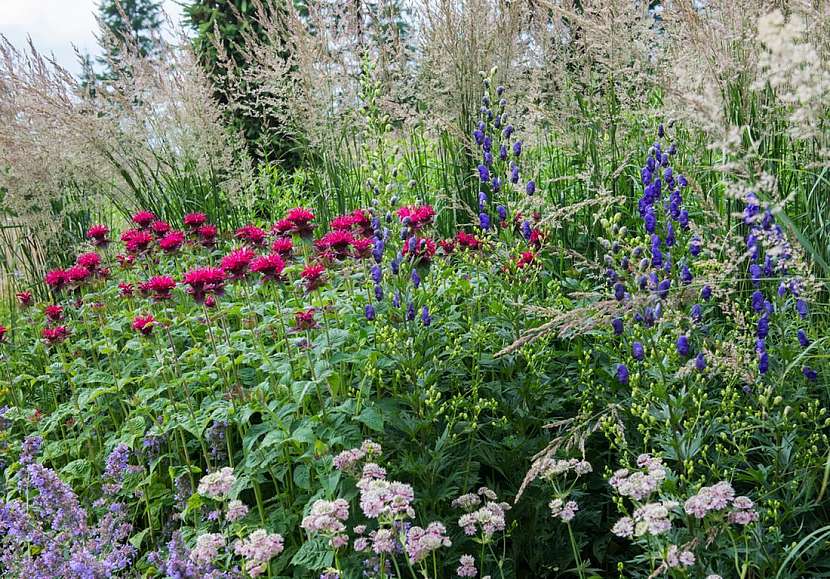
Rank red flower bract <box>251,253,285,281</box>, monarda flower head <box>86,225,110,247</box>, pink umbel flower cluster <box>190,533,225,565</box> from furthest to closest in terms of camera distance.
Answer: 1. monarda flower head <box>86,225,110,247</box>
2. red flower bract <box>251,253,285,281</box>
3. pink umbel flower cluster <box>190,533,225,565</box>

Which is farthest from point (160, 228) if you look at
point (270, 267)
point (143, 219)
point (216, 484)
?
point (216, 484)

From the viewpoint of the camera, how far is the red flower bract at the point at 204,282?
8.42 ft

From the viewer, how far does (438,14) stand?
14.1 feet

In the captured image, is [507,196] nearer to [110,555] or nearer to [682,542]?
[682,542]

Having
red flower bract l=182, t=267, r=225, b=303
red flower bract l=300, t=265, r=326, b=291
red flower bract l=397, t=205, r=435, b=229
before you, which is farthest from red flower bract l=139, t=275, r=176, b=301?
red flower bract l=397, t=205, r=435, b=229

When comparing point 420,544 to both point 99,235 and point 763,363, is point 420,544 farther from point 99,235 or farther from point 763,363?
point 99,235

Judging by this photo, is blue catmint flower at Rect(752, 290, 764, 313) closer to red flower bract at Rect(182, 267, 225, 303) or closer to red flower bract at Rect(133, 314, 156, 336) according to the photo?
red flower bract at Rect(182, 267, 225, 303)

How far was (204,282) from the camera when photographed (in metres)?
2.60

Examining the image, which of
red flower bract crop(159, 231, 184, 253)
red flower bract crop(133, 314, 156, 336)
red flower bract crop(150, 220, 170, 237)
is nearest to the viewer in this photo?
red flower bract crop(133, 314, 156, 336)

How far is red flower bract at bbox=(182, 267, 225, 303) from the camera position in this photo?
257 centimetres

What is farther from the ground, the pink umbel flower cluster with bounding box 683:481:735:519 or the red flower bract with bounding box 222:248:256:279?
the red flower bract with bounding box 222:248:256:279

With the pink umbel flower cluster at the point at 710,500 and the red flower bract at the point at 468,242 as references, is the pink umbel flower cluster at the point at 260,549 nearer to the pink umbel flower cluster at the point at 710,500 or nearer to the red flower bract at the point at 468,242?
the pink umbel flower cluster at the point at 710,500

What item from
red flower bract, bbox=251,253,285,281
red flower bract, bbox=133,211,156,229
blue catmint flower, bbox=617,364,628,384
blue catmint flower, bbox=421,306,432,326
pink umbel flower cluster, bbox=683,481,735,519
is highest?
red flower bract, bbox=133,211,156,229

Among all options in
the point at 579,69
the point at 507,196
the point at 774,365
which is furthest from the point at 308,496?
the point at 579,69
